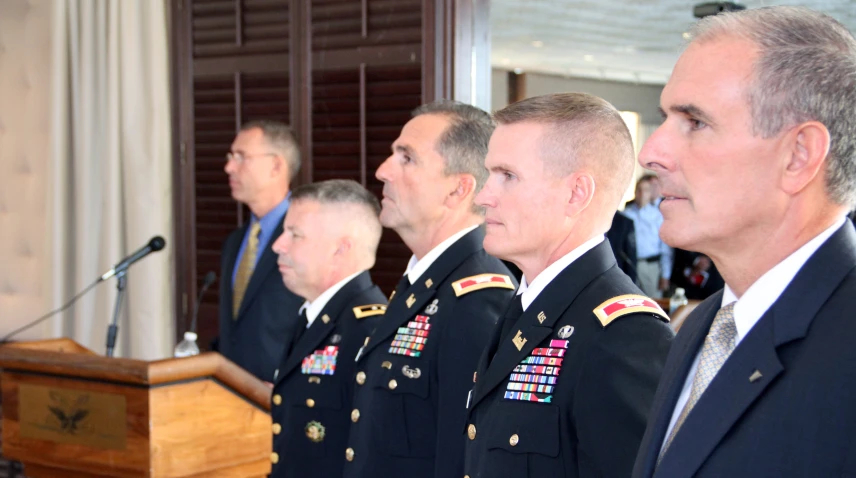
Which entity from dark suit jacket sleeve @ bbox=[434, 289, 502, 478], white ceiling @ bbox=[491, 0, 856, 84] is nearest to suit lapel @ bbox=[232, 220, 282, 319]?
dark suit jacket sleeve @ bbox=[434, 289, 502, 478]

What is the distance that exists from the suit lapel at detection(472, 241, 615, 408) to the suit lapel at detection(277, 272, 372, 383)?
965 mm

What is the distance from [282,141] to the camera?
12.8ft

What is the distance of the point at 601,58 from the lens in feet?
44.3

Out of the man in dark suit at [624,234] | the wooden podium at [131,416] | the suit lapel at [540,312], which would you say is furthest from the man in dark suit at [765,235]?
the man in dark suit at [624,234]

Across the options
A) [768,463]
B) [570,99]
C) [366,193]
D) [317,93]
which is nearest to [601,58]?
[317,93]

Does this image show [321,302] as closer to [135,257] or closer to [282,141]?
[135,257]

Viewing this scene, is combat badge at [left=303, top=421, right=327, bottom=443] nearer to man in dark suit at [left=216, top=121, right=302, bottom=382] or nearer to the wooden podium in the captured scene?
the wooden podium

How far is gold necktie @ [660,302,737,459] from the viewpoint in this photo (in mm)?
1128

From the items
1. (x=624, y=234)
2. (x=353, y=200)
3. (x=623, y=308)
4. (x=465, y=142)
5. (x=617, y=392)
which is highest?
(x=465, y=142)

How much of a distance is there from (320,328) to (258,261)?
3.70 ft

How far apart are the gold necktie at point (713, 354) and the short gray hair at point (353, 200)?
1.70 metres

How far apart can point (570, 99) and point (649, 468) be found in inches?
30.9

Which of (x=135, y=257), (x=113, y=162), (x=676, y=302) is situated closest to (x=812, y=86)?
(x=135, y=257)

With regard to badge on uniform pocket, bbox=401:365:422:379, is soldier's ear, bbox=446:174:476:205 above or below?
above
